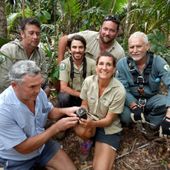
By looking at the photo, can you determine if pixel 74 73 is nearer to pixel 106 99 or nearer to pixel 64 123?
pixel 106 99

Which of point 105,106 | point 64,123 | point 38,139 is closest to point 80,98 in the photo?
point 105,106

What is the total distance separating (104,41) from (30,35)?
110 centimetres

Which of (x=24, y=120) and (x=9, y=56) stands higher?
(x=9, y=56)

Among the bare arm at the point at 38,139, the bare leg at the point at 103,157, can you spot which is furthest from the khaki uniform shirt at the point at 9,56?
the bare leg at the point at 103,157

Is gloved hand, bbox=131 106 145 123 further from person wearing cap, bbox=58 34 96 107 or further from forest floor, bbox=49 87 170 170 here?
person wearing cap, bbox=58 34 96 107

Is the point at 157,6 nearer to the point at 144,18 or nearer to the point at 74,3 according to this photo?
the point at 144,18

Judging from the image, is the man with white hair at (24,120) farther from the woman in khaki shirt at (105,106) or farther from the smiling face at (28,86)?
the woman in khaki shirt at (105,106)

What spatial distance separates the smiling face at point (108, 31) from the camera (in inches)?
178

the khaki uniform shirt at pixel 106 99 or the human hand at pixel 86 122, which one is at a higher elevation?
the khaki uniform shirt at pixel 106 99

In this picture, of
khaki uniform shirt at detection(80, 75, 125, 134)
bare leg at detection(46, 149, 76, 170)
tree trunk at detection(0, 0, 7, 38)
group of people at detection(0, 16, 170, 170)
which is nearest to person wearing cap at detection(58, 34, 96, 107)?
group of people at detection(0, 16, 170, 170)

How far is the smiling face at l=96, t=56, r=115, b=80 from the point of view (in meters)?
3.62

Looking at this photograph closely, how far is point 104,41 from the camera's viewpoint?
4.60 m

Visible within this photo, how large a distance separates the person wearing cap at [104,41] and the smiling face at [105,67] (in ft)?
3.23

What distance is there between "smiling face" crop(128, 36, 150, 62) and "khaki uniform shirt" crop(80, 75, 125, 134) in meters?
0.49
